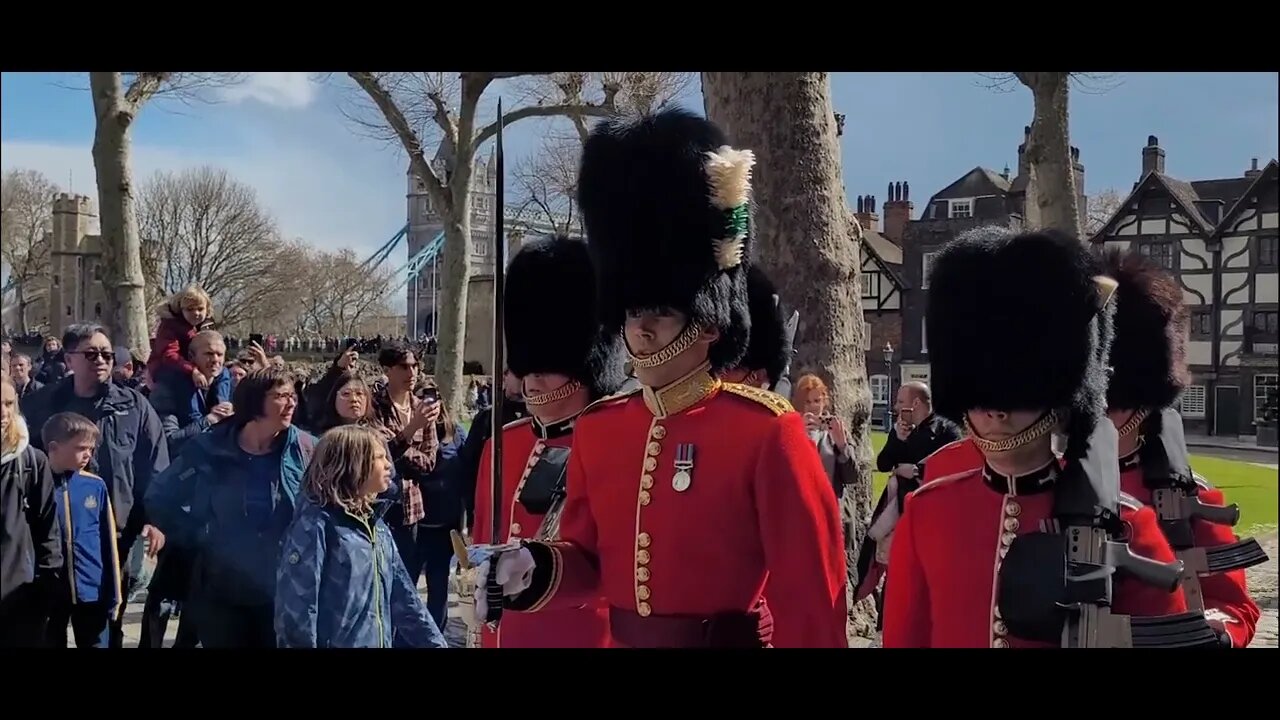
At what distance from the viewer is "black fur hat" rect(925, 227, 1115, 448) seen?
255 centimetres

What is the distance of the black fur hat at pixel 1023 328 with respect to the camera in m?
2.55

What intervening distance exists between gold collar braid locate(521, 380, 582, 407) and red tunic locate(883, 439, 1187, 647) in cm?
114

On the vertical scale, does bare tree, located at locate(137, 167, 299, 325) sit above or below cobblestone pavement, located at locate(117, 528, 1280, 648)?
above

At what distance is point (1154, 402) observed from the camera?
10.4 feet

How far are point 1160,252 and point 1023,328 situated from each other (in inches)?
45.5

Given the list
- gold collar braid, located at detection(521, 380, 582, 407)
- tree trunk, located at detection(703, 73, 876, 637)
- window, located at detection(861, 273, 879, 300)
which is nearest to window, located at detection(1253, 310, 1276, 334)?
gold collar braid, located at detection(521, 380, 582, 407)

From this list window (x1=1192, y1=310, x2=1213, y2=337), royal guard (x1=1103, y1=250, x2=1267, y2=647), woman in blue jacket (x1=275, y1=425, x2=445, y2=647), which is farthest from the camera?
window (x1=1192, y1=310, x2=1213, y2=337)

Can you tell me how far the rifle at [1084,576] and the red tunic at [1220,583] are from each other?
438 mm

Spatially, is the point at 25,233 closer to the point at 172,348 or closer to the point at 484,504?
the point at 172,348

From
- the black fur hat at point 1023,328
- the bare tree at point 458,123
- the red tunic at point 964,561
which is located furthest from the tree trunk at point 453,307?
the red tunic at point 964,561

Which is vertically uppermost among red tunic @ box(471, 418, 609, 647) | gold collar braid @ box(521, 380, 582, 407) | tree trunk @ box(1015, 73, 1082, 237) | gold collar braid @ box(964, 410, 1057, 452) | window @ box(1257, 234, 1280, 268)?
tree trunk @ box(1015, 73, 1082, 237)

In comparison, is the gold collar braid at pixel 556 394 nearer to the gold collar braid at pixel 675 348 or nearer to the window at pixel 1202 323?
the gold collar braid at pixel 675 348

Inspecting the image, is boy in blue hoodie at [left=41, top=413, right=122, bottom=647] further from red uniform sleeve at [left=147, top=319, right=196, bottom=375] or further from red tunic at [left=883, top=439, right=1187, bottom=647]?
red tunic at [left=883, top=439, right=1187, bottom=647]

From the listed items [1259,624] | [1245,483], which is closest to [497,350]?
[1245,483]
